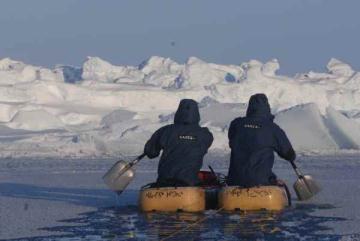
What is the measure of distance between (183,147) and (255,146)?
773mm

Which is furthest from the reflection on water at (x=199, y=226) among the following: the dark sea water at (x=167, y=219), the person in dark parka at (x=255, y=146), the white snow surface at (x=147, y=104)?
the white snow surface at (x=147, y=104)

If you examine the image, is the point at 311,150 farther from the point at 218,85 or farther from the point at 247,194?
the point at 218,85

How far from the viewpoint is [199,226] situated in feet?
30.5

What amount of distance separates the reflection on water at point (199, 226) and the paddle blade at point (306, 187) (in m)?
0.52

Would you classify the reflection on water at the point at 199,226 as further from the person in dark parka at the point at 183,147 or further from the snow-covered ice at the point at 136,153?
the person in dark parka at the point at 183,147

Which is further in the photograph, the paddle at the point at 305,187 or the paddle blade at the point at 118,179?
the paddle blade at the point at 118,179

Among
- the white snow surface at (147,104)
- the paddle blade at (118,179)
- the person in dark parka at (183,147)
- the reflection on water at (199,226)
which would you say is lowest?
the reflection on water at (199,226)

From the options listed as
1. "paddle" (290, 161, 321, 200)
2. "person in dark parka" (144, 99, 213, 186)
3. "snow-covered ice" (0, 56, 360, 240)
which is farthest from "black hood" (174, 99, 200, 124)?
"paddle" (290, 161, 321, 200)

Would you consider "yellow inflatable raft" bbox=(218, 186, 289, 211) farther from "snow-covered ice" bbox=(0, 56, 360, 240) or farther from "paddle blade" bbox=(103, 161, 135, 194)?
"paddle blade" bbox=(103, 161, 135, 194)

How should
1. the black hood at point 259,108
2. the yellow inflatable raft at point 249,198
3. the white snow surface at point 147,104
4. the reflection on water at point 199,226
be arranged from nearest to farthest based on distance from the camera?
the reflection on water at point 199,226
the yellow inflatable raft at point 249,198
the black hood at point 259,108
the white snow surface at point 147,104

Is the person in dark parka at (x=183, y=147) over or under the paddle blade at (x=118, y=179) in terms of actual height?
over

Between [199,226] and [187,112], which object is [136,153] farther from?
[199,226]

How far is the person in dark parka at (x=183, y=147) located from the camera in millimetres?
10969

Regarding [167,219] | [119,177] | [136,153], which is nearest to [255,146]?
[167,219]
